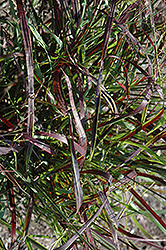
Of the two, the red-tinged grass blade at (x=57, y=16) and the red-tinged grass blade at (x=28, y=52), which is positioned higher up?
the red-tinged grass blade at (x=57, y=16)

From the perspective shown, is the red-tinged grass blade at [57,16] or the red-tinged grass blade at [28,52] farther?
the red-tinged grass blade at [57,16]

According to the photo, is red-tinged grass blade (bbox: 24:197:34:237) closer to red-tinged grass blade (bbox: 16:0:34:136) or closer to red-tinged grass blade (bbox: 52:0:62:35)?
red-tinged grass blade (bbox: 16:0:34:136)

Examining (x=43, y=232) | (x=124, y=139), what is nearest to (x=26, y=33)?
(x=124, y=139)

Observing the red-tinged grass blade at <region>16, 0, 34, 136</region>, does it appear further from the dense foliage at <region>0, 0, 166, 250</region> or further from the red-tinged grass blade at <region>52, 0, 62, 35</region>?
the red-tinged grass blade at <region>52, 0, 62, 35</region>

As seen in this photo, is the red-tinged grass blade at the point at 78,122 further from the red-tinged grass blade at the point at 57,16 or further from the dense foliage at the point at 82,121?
the red-tinged grass blade at the point at 57,16

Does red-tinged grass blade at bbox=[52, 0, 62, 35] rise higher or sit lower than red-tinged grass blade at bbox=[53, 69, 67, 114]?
higher

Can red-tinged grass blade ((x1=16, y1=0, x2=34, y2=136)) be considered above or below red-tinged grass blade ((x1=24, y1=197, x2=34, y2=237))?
above

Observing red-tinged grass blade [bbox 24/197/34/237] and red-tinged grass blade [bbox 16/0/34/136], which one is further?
red-tinged grass blade [bbox 24/197/34/237]

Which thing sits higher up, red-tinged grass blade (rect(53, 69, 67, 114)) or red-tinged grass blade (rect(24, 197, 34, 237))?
red-tinged grass blade (rect(53, 69, 67, 114))

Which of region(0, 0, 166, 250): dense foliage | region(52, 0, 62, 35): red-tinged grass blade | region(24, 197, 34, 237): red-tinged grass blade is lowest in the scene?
region(24, 197, 34, 237): red-tinged grass blade

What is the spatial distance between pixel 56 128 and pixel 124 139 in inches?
5.5

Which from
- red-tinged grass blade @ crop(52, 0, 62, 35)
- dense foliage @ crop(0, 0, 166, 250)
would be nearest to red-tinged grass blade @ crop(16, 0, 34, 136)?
dense foliage @ crop(0, 0, 166, 250)

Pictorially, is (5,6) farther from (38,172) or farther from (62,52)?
(38,172)

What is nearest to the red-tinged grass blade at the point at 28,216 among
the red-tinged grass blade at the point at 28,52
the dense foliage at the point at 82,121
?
the dense foliage at the point at 82,121
